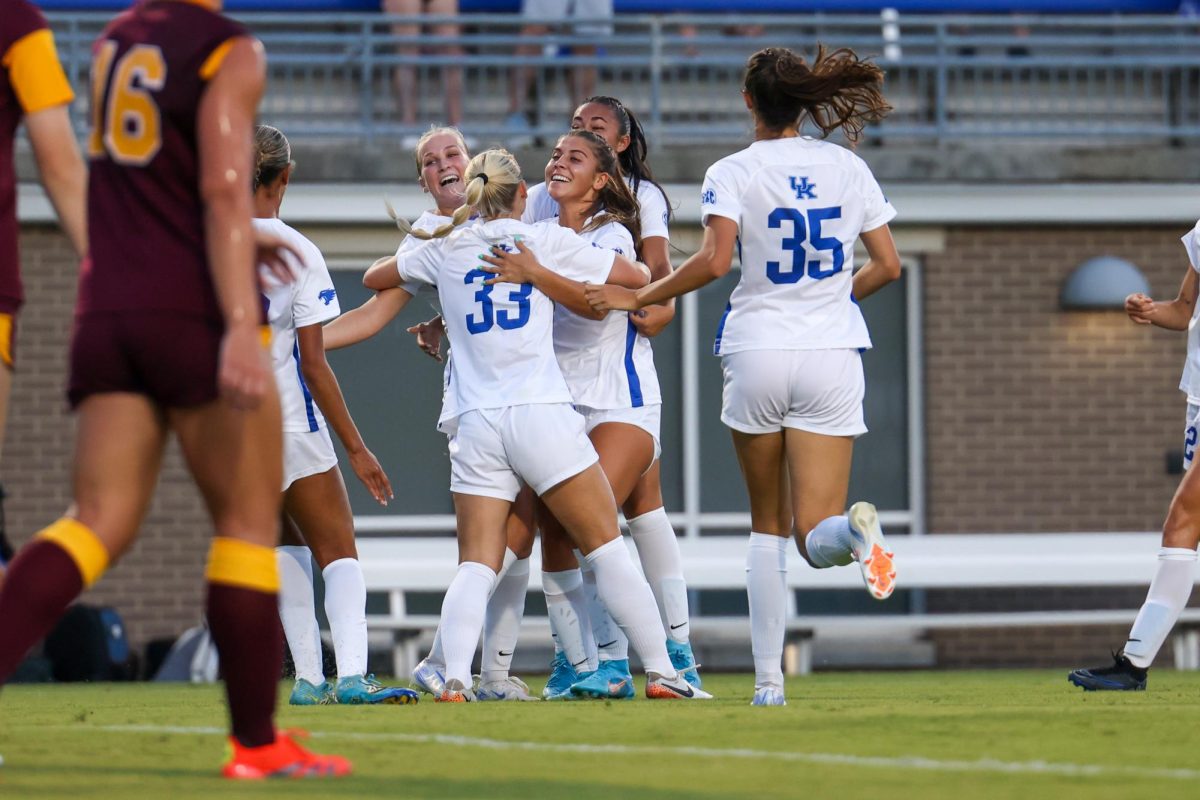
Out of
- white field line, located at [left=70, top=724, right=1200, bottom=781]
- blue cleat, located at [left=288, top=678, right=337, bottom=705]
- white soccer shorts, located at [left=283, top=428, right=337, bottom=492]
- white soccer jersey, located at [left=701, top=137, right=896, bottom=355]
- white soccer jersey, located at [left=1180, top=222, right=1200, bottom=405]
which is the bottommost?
blue cleat, located at [left=288, top=678, right=337, bottom=705]

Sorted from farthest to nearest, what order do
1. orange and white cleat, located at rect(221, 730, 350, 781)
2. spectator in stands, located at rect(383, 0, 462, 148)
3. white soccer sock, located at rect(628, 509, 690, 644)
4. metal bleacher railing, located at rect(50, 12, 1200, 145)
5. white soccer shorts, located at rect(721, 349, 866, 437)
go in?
spectator in stands, located at rect(383, 0, 462, 148) → metal bleacher railing, located at rect(50, 12, 1200, 145) → white soccer sock, located at rect(628, 509, 690, 644) → white soccer shorts, located at rect(721, 349, 866, 437) → orange and white cleat, located at rect(221, 730, 350, 781)

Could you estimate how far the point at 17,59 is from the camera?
4.68 metres

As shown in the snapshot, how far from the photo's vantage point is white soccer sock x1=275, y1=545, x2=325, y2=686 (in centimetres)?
670

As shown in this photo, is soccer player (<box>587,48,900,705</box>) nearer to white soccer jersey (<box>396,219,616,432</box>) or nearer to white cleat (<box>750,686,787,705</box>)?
white cleat (<box>750,686,787,705</box>)

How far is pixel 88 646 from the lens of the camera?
1225 centimetres

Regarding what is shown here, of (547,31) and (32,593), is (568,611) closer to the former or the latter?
(32,593)

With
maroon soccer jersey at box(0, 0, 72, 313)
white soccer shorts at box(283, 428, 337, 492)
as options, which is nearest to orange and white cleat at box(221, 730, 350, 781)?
maroon soccer jersey at box(0, 0, 72, 313)

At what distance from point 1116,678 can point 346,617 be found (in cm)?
288

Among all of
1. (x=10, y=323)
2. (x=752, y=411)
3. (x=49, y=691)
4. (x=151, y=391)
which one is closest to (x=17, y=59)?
(x=10, y=323)

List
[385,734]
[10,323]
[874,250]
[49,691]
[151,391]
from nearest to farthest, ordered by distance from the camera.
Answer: [151,391]
[10,323]
[385,734]
[874,250]
[49,691]

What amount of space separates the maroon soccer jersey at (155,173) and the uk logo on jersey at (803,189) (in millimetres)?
2590

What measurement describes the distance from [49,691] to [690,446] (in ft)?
17.0

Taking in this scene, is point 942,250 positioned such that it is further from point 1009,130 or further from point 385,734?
point 385,734

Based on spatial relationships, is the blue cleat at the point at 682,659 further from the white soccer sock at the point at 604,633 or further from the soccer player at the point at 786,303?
the soccer player at the point at 786,303
